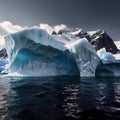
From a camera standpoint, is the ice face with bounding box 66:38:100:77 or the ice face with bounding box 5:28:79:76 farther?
the ice face with bounding box 66:38:100:77

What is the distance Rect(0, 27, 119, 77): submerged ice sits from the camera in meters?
28.7

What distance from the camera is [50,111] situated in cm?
921

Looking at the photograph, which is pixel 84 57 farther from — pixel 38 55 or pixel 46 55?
pixel 38 55

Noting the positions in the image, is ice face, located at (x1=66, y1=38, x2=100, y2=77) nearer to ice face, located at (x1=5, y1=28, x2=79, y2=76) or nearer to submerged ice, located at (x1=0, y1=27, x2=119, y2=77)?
submerged ice, located at (x1=0, y1=27, x2=119, y2=77)

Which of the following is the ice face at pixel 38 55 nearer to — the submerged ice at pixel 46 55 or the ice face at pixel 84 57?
the submerged ice at pixel 46 55

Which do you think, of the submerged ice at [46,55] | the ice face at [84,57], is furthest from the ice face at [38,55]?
the ice face at [84,57]

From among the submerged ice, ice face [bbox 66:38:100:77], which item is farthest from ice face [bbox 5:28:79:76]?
ice face [bbox 66:38:100:77]

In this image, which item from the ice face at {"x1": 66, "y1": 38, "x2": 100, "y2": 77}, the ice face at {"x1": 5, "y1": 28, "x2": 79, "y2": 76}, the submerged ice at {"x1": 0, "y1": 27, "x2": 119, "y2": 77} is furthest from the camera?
the ice face at {"x1": 66, "y1": 38, "x2": 100, "y2": 77}

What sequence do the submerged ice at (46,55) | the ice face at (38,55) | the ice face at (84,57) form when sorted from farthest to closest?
1. the ice face at (84,57)
2. the submerged ice at (46,55)
3. the ice face at (38,55)

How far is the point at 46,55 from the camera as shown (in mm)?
29891

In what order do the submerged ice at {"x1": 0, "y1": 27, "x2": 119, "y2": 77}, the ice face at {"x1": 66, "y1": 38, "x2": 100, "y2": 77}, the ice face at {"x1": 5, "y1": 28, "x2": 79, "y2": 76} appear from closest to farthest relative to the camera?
1. the ice face at {"x1": 5, "y1": 28, "x2": 79, "y2": 76}
2. the submerged ice at {"x1": 0, "y1": 27, "x2": 119, "y2": 77}
3. the ice face at {"x1": 66, "y1": 38, "x2": 100, "y2": 77}

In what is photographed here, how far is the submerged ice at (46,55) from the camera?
28.7 m

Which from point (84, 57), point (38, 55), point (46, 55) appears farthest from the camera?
point (84, 57)

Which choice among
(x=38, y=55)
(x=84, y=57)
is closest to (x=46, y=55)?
(x=38, y=55)
